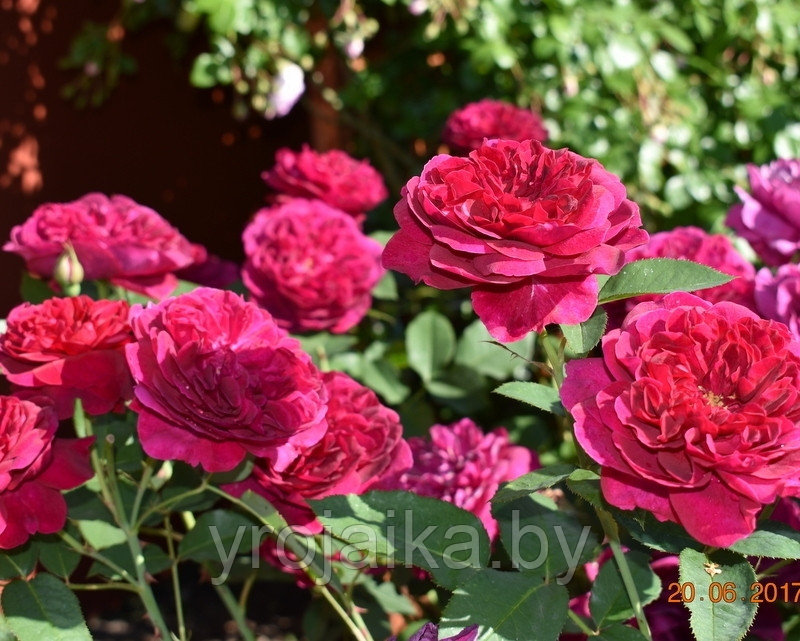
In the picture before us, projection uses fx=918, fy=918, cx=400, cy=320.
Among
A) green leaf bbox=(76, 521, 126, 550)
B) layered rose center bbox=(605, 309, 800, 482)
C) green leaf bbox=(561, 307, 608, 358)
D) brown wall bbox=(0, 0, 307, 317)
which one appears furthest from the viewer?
brown wall bbox=(0, 0, 307, 317)

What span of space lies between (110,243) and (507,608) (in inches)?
22.1

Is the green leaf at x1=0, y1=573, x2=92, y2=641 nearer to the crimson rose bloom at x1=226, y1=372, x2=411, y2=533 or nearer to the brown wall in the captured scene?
the crimson rose bloom at x1=226, y1=372, x2=411, y2=533

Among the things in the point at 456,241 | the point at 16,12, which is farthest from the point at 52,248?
the point at 16,12

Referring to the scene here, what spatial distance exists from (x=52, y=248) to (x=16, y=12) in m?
1.32

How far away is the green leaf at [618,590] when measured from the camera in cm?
72

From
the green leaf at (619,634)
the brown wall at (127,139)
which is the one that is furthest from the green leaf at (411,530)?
the brown wall at (127,139)

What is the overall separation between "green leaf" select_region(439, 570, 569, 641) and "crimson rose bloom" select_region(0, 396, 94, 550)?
32 cm

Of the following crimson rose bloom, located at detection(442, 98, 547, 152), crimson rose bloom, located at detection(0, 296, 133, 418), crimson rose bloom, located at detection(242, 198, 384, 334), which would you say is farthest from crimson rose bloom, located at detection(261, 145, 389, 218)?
crimson rose bloom, located at detection(0, 296, 133, 418)

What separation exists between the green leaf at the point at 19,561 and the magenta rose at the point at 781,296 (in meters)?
0.66

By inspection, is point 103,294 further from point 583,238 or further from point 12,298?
Result: point 12,298

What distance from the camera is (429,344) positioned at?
4.55 ft

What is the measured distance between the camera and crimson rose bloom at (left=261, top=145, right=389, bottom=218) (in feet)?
4.40

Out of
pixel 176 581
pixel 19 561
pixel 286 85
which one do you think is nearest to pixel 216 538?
pixel 176 581

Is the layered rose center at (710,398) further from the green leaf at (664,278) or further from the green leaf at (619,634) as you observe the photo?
the green leaf at (619,634)
